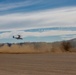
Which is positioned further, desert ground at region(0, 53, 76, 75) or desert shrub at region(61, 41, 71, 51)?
desert shrub at region(61, 41, 71, 51)

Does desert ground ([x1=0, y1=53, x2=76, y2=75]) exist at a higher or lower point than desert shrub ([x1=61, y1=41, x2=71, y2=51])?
higher

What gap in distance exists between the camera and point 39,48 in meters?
51.5

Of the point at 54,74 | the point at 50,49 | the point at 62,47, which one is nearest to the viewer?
the point at 54,74

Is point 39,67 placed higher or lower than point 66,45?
higher

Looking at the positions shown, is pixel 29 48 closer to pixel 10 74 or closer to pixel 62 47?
pixel 62 47

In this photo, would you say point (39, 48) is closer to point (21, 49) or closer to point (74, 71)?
point (21, 49)

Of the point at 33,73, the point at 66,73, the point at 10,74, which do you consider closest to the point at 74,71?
the point at 66,73

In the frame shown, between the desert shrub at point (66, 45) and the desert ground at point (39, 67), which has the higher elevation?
the desert ground at point (39, 67)

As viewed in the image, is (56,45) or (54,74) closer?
(54,74)

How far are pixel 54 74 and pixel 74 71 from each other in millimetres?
1683

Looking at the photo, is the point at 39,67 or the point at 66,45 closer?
the point at 39,67

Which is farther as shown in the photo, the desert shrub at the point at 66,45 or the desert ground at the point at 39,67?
the desert shrub at the point at 66,45

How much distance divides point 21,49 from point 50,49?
4.79 m

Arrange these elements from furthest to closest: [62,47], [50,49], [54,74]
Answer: [62,47], [50,49], [54,74]
